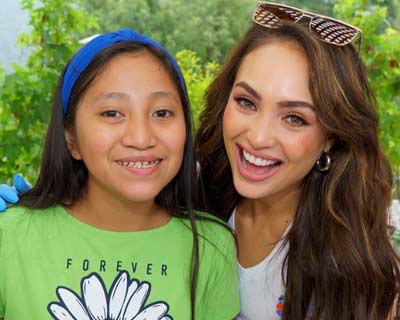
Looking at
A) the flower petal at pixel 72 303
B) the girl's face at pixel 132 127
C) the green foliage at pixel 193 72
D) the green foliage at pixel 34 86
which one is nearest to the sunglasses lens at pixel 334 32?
the girl's face at pixel 132 127

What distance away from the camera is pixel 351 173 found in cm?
176

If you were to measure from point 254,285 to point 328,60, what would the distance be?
2.25 ft

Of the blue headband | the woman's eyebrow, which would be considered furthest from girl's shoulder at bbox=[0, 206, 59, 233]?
the woman's eyebrow

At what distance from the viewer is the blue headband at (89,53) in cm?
146

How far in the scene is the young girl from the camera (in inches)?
55.2

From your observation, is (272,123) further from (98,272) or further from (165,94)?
(98,272)

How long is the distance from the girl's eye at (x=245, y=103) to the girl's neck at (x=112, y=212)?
38 cm

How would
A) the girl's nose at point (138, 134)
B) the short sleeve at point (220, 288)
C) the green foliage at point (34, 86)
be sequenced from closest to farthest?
the girl's nose at point (138, 134) < the short sleeve at point (220, 288) < the green foliage at point (34, 86)

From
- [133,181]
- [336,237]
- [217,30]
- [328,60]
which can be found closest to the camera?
[133,181]

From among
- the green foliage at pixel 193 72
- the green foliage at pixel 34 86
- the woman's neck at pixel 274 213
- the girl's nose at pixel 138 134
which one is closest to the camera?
the girl's nose at pixel 138 134

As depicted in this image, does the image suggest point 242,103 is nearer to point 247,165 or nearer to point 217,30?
point 247,165

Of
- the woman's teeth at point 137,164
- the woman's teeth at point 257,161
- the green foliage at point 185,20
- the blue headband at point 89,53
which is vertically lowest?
the woman's teeth at point 257,161

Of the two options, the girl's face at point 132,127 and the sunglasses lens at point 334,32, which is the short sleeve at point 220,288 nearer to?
the girl's face at point 132,127

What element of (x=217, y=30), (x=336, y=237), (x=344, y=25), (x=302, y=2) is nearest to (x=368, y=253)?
(x=336, y=237)
